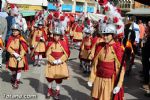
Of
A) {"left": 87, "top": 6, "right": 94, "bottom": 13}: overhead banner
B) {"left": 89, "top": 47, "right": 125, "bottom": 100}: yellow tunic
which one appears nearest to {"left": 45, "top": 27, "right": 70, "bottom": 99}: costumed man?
{"left": 89, "top": 47, "right": 125, "bottom": 100}: yellow tunic

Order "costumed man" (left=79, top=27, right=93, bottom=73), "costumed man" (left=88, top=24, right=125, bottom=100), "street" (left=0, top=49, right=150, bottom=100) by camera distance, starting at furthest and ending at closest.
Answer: "costumed man" (left=79, top=27, right=93, bottom=73)
"street" (left=0, top=49, right=150, bottom=100)
"costumed man" (left=88, top=24, right=125, bottom=100)

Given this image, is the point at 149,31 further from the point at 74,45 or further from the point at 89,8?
the point at 89,8

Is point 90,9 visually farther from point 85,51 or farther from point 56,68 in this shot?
point 56,68

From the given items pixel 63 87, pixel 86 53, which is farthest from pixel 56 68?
pixel 86 53

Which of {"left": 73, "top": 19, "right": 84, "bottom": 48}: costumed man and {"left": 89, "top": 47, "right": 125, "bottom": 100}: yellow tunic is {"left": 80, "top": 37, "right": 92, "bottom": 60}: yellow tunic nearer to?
Result: {"left": 89, "top": 47, "right": 125, "bottom": 100}: yellow tunic

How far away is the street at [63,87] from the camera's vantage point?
9.46 meters

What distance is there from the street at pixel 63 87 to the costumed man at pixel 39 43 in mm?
603

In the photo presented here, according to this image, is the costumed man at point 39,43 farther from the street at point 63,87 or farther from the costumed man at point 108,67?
the costumed man at point 108,67

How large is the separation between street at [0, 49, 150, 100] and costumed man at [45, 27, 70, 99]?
41 centimetres

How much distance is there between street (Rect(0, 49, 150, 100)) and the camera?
9462 mm

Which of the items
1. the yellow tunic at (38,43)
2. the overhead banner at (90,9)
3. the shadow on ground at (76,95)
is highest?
the yellow tunic at (38,43)

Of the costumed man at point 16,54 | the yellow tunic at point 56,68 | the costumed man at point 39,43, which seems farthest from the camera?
the costumed man at point 39,43

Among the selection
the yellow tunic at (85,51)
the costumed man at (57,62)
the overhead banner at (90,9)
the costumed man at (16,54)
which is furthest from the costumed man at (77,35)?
the overhead banner at (90,9)

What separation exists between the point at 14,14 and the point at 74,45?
9.54m
